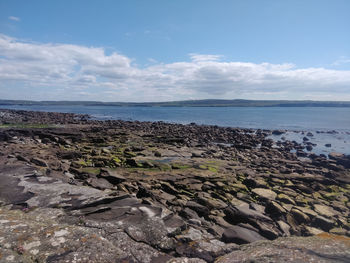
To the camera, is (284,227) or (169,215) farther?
(284,227)

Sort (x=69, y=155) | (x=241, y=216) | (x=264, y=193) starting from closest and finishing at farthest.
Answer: (x=241, y=216) < (x=264, y=193) < (x=69, y=155)

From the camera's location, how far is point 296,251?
5.00m

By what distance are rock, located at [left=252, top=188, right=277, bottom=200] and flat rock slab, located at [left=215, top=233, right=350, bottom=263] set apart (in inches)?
305

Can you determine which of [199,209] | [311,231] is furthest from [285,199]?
[199,209]

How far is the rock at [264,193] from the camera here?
1340 centimetres

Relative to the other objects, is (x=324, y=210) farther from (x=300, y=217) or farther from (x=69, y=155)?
(x=69, y=155)

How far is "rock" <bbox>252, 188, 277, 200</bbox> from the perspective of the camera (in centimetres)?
1340

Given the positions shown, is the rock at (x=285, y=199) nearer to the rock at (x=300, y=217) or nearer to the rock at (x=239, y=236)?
the rock at (x=300, y=217)

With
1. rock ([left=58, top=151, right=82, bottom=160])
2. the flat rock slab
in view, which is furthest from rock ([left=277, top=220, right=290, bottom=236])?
rock ([left=58, top=151, right=82, bottom=160])

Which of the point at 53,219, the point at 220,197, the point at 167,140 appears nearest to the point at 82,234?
the point at 53,219

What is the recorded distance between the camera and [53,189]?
881 cm

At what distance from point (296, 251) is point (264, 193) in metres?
9.59

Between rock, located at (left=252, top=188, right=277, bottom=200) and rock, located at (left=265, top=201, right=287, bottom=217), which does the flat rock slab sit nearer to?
rock, located at (left=265, top=201, right=287, bottom=217)

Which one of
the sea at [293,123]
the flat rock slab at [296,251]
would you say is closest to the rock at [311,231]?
the flat rock slab at [296,251]
